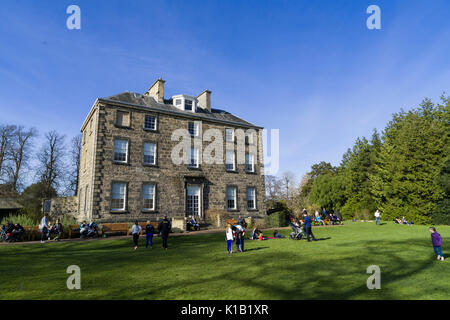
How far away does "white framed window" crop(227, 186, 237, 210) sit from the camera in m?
28.0

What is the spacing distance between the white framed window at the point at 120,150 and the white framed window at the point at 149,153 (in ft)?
5.61

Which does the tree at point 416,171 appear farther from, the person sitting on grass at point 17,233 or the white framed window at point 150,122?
the person sitting on grass at point 17,233

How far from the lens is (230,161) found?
29.0m

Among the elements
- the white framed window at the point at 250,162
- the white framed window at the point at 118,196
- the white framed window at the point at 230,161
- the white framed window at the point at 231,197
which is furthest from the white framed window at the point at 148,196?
the white framed window at the point at 250,162

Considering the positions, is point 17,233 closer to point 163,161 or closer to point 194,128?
point 163,161

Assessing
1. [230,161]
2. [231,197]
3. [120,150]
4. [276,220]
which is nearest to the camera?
[120,150]

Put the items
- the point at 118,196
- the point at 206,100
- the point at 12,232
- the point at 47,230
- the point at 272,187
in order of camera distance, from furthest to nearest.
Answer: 1. the point at 272,187
2. the point at 206,100
3. the point at 118,196
4. the point at 47,230
5. the point at 12,232

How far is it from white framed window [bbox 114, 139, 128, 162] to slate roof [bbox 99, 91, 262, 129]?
351cm

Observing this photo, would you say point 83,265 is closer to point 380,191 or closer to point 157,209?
point 157,209

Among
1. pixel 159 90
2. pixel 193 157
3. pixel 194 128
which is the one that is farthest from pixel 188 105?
pixel 193 157

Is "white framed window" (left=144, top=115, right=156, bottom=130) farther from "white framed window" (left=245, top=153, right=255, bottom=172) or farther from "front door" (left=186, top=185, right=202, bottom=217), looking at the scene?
"white framed window" (left=245, top=153, right=255, bottom=172)

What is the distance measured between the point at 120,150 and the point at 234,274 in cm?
1853
